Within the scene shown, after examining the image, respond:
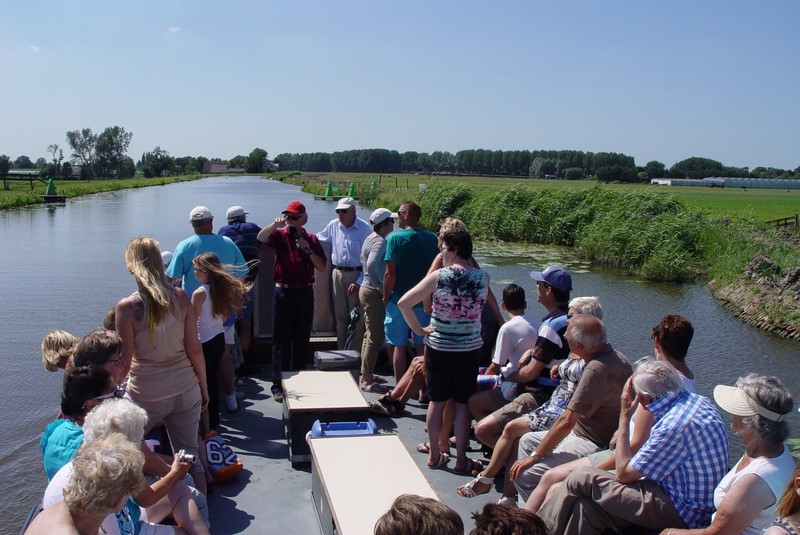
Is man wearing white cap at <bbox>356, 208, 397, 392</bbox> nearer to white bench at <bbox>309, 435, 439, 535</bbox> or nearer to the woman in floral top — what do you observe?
the woman in floral top

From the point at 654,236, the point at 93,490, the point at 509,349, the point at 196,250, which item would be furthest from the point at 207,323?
the point at 654,236

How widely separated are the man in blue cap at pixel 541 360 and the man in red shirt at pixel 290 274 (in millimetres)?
2115

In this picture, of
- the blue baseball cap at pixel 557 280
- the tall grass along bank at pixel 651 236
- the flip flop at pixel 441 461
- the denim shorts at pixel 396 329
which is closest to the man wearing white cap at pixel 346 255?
the denim shorts at pixel 396 329

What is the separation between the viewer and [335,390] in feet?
16.4

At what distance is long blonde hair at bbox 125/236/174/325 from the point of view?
3.47m

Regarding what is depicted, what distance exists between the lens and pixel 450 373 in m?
4.32

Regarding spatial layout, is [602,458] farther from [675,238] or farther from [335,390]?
[675,238]

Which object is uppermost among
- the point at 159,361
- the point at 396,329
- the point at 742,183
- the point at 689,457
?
the point at 742,183

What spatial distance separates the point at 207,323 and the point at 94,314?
831 cm

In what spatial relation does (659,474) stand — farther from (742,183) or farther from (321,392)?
(742,183)

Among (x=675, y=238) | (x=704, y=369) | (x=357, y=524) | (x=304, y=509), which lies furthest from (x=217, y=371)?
(x=675, y=238)

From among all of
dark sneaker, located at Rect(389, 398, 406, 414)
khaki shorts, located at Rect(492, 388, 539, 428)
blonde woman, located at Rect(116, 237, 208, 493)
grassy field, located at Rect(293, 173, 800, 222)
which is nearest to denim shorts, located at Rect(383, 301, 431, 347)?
dark sneaker, located at Rect(389, 398, 406, 414)

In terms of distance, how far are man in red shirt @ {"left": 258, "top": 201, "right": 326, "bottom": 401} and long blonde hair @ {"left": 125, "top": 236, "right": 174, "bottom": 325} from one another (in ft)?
7.37

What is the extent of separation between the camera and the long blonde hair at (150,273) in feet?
11.4
